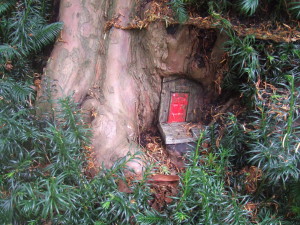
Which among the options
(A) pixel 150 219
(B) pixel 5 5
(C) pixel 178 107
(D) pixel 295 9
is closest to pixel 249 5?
(D) pixel 295 9

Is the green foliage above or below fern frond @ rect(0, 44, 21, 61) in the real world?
above

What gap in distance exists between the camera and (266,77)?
8.30ft

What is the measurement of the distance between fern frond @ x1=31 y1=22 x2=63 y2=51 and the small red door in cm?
143

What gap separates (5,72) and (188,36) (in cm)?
197

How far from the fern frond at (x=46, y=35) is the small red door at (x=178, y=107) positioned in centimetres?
143

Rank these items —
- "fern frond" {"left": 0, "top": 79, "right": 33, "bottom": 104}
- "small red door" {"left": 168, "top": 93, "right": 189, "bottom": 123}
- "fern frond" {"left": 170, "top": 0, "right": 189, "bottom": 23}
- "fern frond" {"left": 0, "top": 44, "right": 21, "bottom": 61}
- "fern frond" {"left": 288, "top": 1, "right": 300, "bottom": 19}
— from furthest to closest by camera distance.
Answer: "small red door" {"left": 168, "top": 93, "right": 189, "bottom": 123}, "fern frond" {"left": 0, "top": 44, "right": 21, "bottom": 61}, "fern frond" {"left": 0, "top": 79, "right": 33, "bottom": 104}, "fern frond" {"left": 170, "top": 0, "right": 189, "bottom": 23}, "fern frond" {"left": 288, "top": 1, "right": 300, "bottom": 19}

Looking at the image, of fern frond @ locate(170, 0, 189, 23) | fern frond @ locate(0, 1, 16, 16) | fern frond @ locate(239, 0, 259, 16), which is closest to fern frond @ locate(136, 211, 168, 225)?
fern frond @ locate(170, 0, 189, 23)

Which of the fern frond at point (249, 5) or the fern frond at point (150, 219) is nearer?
the fern frond at point (150, 219)

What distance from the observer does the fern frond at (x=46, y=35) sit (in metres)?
2.82

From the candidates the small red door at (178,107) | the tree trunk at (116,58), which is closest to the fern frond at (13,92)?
the tree trunk at (116,58)

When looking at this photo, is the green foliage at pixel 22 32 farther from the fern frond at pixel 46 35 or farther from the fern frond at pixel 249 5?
the fern frond at pixel 249 5

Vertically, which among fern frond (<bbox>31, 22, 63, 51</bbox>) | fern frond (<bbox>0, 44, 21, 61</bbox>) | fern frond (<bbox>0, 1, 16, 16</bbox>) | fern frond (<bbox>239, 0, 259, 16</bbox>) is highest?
fern frond (<bbox>239, 0, 259, 16</bbox>)

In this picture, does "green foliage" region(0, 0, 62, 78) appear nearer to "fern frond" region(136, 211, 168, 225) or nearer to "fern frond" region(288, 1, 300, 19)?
"fern frond" region(136, 211, 168, 225)

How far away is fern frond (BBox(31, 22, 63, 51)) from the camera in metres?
2.82
